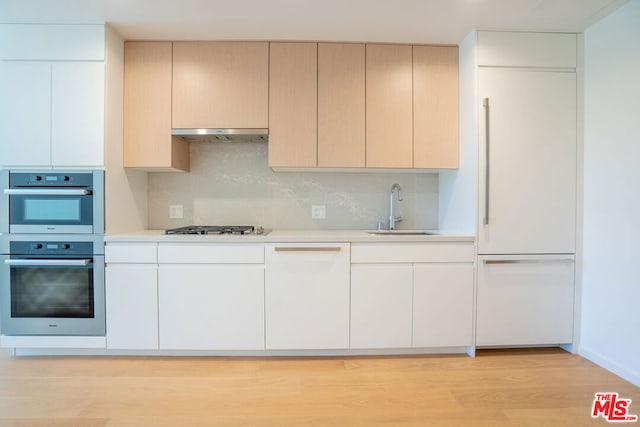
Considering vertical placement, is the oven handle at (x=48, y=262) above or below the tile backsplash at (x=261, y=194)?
below

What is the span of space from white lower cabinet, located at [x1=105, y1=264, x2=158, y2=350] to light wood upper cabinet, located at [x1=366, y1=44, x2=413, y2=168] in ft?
5.80

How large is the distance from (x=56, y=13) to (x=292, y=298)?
7.87 feet

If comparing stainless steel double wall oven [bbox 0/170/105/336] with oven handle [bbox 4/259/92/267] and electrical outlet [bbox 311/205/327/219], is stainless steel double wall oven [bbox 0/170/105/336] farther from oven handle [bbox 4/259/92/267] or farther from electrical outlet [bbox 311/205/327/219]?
electrical outlet [bbox 311/205/327/219]

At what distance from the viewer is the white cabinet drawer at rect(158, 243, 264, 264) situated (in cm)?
222

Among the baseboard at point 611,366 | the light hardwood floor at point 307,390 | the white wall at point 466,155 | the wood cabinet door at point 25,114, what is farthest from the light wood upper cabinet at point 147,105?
the baseboard at point 611,366

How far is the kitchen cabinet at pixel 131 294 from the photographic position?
87.0 inches

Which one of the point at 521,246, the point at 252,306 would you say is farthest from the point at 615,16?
the point at 252,306

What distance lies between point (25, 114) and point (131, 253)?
117cm

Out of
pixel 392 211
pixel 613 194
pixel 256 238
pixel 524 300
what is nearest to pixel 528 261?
pixel 524 300

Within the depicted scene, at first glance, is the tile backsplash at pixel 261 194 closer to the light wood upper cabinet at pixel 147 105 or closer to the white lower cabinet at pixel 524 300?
the light wood upper cabinet at pixel 147 105

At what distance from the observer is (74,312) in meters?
2.22

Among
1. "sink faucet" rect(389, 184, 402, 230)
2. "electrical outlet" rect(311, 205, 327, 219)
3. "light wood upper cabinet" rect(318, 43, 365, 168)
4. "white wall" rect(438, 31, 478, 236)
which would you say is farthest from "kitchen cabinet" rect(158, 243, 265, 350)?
"white wall" rect(438, 31, 478, 236)

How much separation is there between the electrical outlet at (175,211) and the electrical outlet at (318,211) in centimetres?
112

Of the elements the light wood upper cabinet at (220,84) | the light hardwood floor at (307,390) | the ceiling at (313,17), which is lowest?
the light hardwood floor at (307,390)
